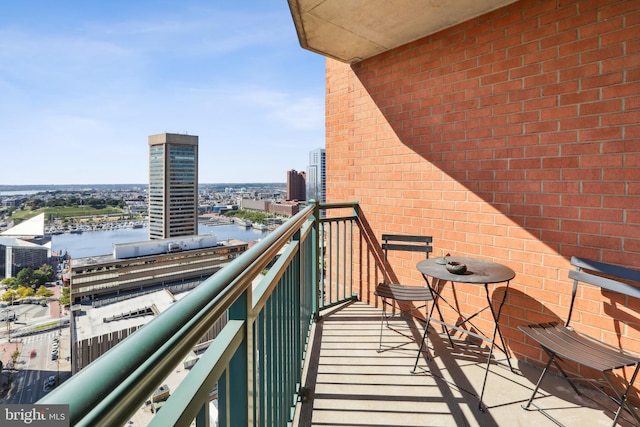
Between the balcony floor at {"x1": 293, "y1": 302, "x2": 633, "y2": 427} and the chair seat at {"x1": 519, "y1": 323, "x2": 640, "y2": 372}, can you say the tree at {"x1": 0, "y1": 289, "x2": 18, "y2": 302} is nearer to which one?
the balcony floor at {"x1": 293, "y1": 302, "x2": 633, "y2": 427}

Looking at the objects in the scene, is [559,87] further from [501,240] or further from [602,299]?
[602,299]

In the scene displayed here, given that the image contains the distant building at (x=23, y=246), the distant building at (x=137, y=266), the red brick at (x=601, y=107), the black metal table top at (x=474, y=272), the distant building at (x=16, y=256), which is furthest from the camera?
the distant building at (x=137, y=266)

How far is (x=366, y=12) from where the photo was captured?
283 centimetres

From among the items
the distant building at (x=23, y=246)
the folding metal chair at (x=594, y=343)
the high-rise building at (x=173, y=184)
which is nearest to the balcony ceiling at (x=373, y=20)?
the folding metal chair at (x=594, y=343)

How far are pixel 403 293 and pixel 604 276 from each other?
4.90 ft

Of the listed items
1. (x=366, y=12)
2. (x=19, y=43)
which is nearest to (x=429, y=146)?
(x=366, y=12)

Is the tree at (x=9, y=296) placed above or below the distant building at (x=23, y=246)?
below

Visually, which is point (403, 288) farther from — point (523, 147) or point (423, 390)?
point (523, 147)

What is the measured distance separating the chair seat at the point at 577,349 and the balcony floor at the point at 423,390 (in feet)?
1.65

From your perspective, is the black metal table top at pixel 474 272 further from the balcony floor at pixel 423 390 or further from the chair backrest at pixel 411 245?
the balcony floor at pixel 423 390

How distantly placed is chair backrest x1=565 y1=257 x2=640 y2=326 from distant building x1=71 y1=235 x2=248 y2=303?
12.7ft

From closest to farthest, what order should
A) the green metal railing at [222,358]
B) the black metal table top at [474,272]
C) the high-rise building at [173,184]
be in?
the green metal railing at [222,358], the black metal table top at [474,272], the high-rise building at [173,184]

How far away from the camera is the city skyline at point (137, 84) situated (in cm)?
1288

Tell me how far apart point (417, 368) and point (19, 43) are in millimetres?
19663
